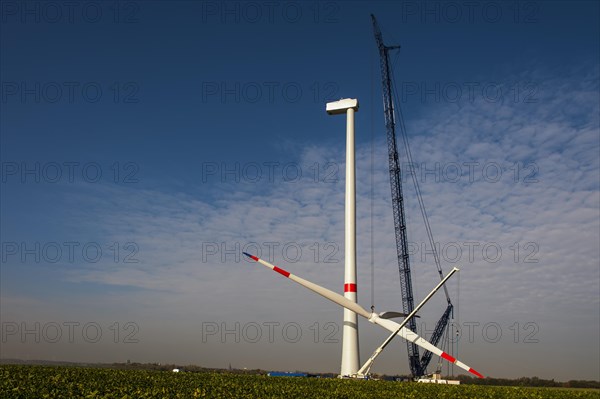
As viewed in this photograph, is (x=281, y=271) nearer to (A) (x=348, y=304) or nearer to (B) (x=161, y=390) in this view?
(A) (x=348, y=304)

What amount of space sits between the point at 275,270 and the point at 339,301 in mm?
9780

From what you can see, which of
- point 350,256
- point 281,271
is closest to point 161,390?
point 281,271

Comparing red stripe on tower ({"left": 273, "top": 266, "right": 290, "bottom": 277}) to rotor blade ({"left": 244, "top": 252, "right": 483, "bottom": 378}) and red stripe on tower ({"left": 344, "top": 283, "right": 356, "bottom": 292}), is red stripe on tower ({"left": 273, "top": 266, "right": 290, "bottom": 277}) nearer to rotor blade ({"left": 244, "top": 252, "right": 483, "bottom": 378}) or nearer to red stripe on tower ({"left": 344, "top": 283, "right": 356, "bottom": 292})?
rotor blade ({"left": 244, "top": 252, "right": 483, "bottom": 378})

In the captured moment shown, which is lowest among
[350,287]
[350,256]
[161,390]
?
[161,390]

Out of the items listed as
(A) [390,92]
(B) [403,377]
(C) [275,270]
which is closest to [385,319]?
(B) [403,377]

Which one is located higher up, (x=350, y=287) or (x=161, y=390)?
(x=350, y=287)

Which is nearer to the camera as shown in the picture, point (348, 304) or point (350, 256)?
point (348, 304)

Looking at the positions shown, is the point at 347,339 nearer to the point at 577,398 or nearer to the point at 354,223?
the point at 354,223

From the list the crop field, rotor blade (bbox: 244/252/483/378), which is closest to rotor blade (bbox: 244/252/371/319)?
rotor blade (bbox: 244/252/483/378)

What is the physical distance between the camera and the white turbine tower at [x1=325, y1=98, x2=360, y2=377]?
243 ft

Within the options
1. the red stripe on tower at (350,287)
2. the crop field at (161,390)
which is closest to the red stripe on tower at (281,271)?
the red stripe on tower at (350,287)

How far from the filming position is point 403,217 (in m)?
118

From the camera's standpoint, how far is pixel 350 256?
255ft

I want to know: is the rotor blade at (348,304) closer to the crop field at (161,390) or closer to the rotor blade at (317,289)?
the rotor blade at (317,289)
